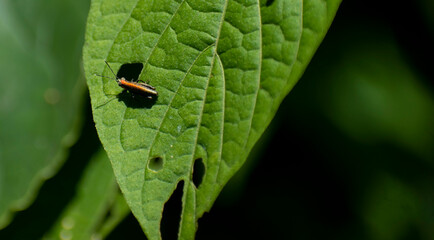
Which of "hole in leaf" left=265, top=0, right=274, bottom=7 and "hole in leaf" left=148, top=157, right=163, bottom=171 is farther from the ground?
"hole in leaf" left=265, top=0, right=274, bottom=7

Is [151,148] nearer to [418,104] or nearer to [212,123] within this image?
[212,123]

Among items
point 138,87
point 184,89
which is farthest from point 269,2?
point 138,87

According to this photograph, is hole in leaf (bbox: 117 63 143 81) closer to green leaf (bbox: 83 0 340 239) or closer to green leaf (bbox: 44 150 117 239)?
green leaf (bbox: 83 0 340 239)

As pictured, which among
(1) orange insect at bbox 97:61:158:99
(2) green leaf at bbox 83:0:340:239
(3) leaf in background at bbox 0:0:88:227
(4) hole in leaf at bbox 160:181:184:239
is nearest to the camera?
(2) green leaf at bbox 83:0:340:239

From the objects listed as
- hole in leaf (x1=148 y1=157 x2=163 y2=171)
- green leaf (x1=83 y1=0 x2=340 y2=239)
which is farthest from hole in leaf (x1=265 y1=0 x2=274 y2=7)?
hole in leaf (x1=148 y1=157 x2=163 y2=171)

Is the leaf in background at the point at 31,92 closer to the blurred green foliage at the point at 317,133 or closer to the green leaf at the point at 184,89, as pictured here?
the blurred green foliage at the point at 317,133
